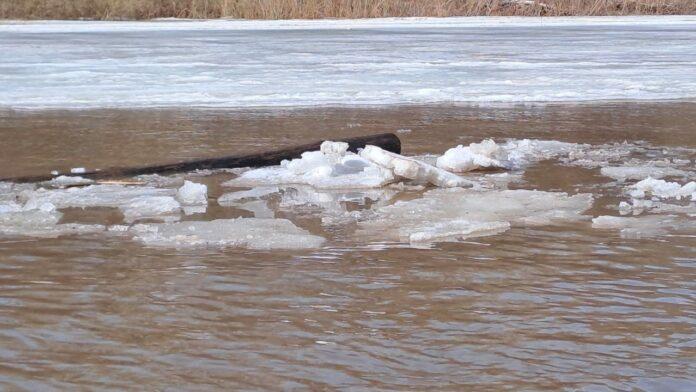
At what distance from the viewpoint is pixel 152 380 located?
3484mm

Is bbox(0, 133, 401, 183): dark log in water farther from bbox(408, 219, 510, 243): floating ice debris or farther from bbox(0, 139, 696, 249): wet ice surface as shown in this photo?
bbox(408, 219, 510, 243): floating ice debris

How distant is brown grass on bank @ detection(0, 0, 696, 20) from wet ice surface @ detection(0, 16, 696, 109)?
1603 mm

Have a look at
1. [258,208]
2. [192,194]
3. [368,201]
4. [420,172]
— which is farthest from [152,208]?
[420,172]

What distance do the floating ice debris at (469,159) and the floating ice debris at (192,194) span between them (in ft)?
6.15

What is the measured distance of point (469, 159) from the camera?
24.6ft

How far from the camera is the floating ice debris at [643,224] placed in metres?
5.64

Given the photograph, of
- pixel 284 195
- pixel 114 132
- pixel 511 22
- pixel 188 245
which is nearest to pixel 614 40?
pixel 511 22

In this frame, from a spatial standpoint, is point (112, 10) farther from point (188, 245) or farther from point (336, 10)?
point (188, 245)

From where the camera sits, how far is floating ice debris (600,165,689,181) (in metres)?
7.35

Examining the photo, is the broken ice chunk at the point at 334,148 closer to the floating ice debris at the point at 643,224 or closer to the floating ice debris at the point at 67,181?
the floating ice debris at the point at 67,181

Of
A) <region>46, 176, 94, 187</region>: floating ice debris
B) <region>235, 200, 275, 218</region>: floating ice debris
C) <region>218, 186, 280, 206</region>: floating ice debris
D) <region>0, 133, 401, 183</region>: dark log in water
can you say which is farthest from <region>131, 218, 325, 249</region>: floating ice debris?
<region>0, 133, 401, 183</region>: dark log in water

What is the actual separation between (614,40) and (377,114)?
10.9 metres

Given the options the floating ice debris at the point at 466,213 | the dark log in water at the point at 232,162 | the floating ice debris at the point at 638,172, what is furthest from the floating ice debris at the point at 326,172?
the floating ice debris at the point at 638,172

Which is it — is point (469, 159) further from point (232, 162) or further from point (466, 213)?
point (232, 162)
